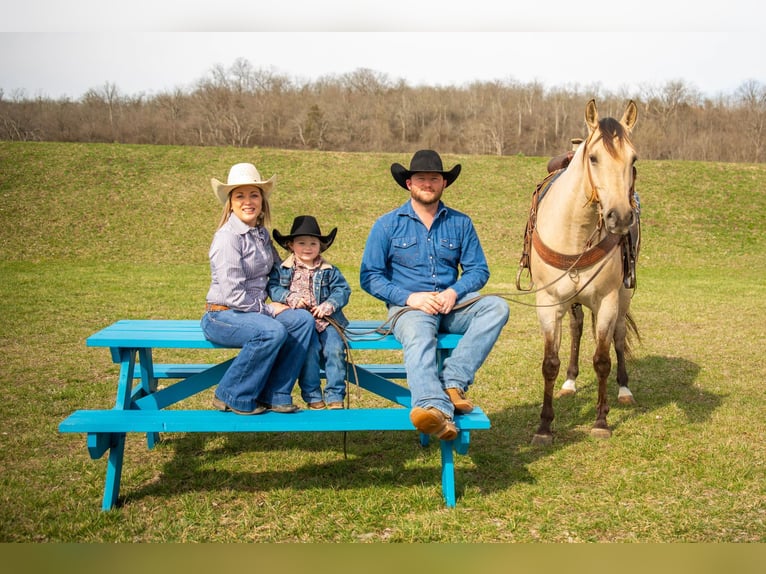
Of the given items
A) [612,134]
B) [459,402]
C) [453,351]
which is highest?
[612,134]

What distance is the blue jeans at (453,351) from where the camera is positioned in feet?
13.6

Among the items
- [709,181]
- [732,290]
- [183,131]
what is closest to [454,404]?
[732,290]

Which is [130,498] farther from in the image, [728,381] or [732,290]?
[732,290]

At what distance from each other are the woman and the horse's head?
7.42ft

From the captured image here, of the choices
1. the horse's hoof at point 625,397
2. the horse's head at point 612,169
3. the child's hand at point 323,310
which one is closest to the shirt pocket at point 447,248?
the child's hand at point 323,310

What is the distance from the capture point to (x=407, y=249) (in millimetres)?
4949

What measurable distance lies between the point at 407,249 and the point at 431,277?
0.28 m

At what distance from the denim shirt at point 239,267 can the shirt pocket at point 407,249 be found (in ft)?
3.22

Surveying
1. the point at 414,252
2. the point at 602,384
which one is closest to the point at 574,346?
the point at 602,384

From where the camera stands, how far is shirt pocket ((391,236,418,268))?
4.94 m

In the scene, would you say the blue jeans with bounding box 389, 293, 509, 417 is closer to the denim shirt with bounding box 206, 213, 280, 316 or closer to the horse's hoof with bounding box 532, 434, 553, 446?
the denim shirt with bounding box 206, 213, 280, 316

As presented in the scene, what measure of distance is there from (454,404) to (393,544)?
1.05 meters

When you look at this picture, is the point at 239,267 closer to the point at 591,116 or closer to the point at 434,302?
the point at 434,302

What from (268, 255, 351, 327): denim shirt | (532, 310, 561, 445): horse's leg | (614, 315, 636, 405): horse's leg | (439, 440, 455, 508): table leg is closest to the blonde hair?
(268, 255, 351, 327): denim shirt
